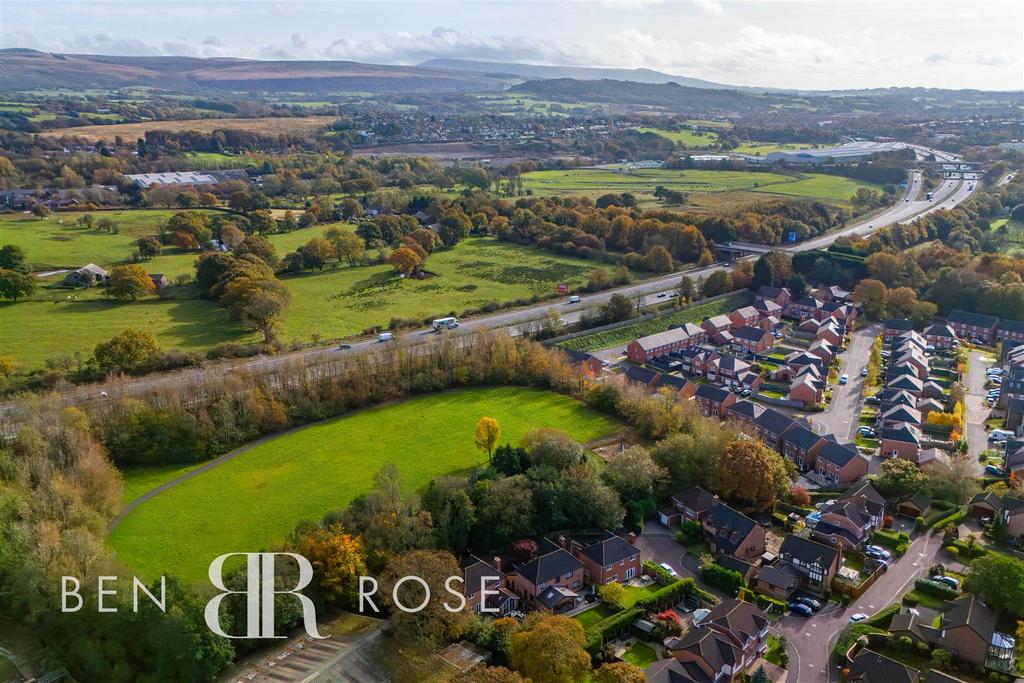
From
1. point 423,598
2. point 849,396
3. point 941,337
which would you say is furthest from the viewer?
point 941,337

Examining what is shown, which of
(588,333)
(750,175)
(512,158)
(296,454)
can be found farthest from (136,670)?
(512,158)

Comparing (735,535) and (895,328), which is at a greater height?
(895,328)

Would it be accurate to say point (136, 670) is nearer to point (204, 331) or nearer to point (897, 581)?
point (897, 581)

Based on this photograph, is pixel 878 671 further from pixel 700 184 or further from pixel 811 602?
pixel 700 184

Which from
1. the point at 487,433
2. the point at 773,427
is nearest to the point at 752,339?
the point at 773,427

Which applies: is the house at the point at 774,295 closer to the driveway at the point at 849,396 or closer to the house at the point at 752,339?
the driveway at the point at 849,396

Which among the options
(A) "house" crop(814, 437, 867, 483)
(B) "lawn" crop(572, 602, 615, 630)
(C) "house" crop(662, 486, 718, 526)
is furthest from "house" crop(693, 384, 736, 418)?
(B) "lawn" crop(572, 602, 615, 630)

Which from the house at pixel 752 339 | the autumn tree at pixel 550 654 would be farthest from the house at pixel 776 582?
the house at pixel 752 339
